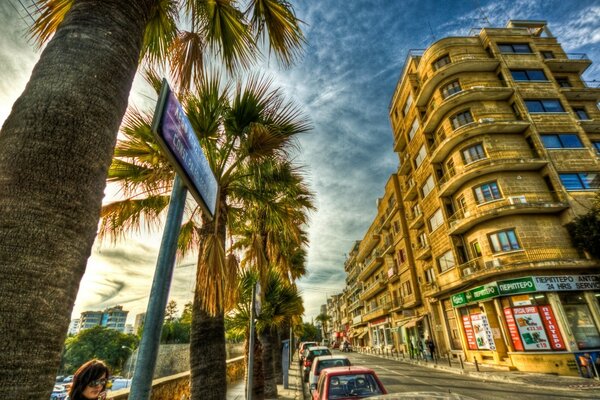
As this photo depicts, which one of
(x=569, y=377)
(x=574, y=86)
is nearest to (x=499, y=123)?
(x=574, y=86)

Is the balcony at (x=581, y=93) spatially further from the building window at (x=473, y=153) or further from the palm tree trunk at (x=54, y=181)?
the palm tree trunk at (x=54, y=181)

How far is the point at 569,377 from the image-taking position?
1314cm

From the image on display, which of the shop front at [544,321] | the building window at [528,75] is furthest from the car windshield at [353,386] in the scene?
the building window at [528,75]

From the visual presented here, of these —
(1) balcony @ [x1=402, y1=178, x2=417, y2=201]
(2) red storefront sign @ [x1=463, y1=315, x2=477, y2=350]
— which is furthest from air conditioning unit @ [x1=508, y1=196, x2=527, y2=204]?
(1) balcony @ [x1=402, y1=178, x2=417, y2=201]

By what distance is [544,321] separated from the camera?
15.3m

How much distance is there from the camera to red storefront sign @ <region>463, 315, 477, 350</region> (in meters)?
19.4

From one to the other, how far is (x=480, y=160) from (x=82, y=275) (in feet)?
72.9

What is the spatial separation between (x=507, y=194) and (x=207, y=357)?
20354mm

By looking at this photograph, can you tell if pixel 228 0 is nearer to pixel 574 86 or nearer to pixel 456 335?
pixel 456 335

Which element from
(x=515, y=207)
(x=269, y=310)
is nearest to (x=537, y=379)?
(x=515, y=207)

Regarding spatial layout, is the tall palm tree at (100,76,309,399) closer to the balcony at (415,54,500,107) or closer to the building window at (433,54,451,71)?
the balcony at (415,54,500,107)

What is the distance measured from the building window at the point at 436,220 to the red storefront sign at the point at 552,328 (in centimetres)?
870

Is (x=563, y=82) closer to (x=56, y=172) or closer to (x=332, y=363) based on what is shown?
(x=332, y=363)

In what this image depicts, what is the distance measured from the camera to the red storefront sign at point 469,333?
19.4 metres
